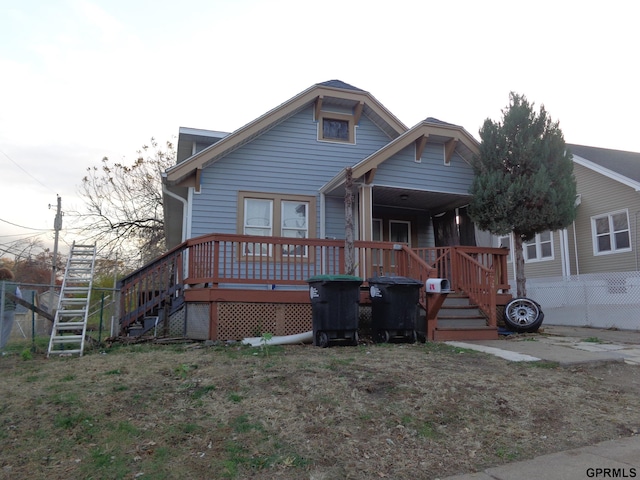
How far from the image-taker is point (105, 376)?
5.29 m

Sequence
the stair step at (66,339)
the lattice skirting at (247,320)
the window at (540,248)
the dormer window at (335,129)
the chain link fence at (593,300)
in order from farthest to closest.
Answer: the window at (540,248)
the chain link fence at (593,300)
the dormer window at (335,129)
the lattice skirting at (247,320)
the stair step at (66,339)

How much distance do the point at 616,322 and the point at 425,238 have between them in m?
5.80

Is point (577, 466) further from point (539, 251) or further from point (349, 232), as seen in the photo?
point (539, 251)

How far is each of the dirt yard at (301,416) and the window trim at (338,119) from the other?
743 cm

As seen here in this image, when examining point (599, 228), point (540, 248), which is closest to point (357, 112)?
point (599, 228)

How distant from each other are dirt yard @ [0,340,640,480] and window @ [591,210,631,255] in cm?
1100

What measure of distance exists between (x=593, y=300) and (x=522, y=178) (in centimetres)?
622

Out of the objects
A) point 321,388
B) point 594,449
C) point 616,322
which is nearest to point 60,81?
point 321,388

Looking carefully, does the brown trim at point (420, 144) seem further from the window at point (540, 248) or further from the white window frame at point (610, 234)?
the window at point (540, 248)

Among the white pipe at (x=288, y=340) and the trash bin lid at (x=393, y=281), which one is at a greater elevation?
the trash bin lid at (x=393, y=281)

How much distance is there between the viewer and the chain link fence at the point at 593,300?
1276 centimetres

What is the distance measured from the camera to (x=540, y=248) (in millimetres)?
18250

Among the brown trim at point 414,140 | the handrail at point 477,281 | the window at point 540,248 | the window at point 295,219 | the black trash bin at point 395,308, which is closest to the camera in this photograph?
the black trash bin at point 395,308

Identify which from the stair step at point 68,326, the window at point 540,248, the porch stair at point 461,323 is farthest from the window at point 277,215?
the window at point 540,248
